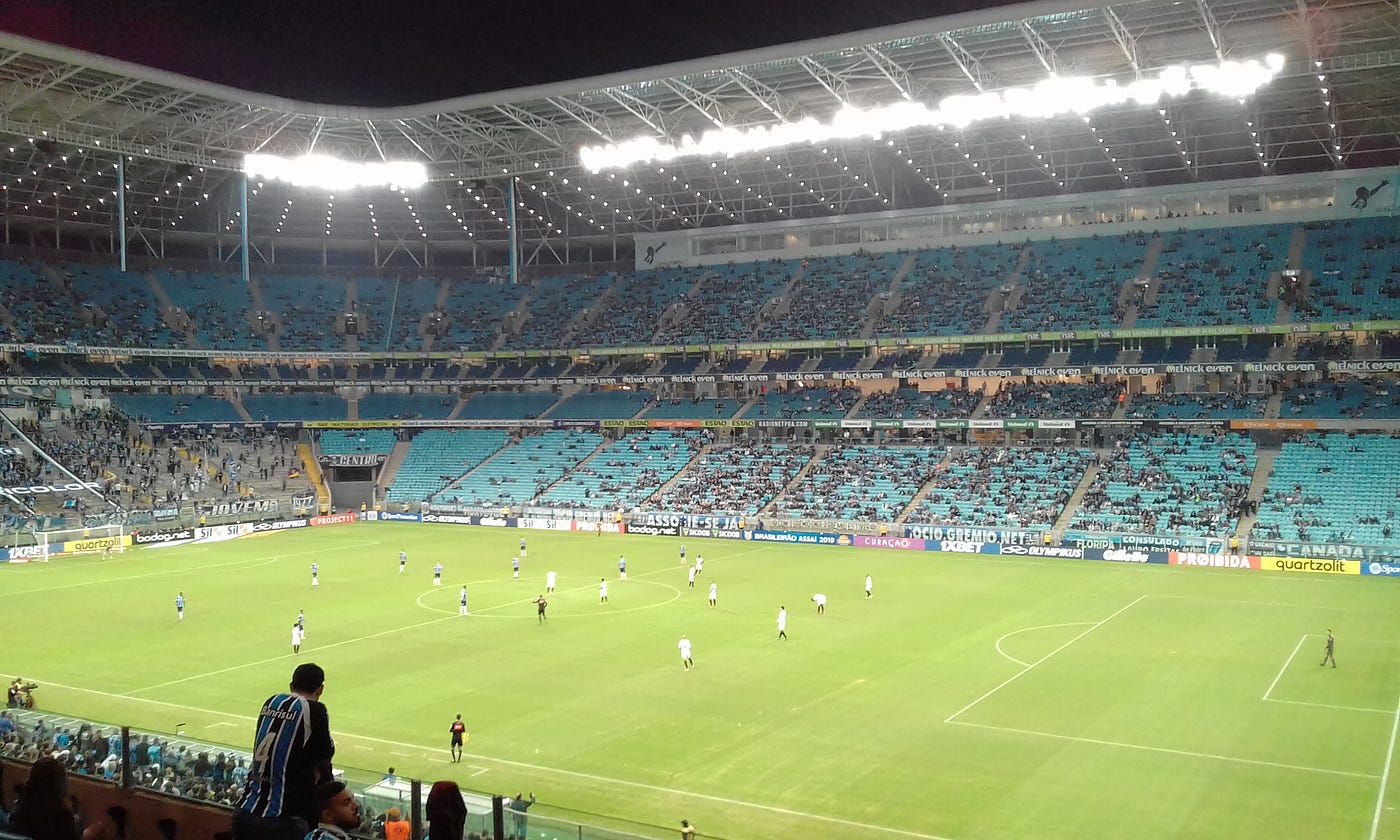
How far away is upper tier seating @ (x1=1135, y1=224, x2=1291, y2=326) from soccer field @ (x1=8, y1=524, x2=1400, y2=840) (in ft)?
70.6

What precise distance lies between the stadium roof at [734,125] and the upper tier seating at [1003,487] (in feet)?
60.5

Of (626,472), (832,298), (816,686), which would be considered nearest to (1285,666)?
(816,686)

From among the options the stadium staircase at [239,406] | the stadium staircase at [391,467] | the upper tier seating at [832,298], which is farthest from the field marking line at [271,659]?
the stadium staircase at [239,406]

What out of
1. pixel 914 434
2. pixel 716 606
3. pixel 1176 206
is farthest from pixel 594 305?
pixel 716 606

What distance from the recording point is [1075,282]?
241ft

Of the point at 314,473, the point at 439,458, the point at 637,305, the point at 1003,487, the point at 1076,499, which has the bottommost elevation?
the point at 1076,499

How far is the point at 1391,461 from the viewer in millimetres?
55500

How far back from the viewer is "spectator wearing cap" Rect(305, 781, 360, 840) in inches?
254

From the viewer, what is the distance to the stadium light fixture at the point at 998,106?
4822 cm

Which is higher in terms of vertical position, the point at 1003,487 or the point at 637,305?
the point at 637,305

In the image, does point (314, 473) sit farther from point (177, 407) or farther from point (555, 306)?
point (555, 306)

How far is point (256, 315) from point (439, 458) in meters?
19.4

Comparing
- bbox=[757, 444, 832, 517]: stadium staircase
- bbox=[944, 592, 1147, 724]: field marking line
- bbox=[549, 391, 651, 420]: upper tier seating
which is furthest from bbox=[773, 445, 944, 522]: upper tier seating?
bbox=[944, 592, 1147, 724]: field marking line

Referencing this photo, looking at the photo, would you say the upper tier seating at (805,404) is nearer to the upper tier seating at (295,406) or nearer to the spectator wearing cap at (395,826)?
the upper tier seating at (295,406)
